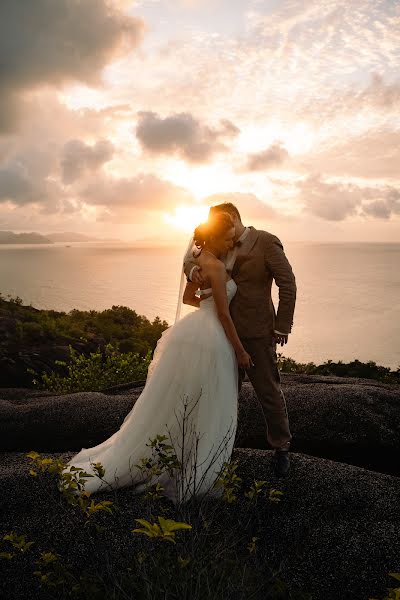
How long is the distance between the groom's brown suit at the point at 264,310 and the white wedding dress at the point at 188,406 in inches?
9.1

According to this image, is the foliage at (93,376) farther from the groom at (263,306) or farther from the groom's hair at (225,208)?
the groom's hair at (225,208)

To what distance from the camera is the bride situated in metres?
5.05

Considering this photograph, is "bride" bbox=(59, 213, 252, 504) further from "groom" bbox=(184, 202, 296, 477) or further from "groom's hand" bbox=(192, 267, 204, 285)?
"groom" bbox=(184, 202, 296, 477)

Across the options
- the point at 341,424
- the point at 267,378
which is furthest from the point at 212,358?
the point at 341,424

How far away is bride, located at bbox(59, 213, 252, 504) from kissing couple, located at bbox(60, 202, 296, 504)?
11 mm

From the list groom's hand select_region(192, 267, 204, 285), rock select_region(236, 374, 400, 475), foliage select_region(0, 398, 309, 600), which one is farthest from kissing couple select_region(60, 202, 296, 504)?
rock select_region(236, 374, 400, 475)

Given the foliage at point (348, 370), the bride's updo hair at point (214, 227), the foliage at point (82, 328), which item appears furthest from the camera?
the foliage at point (82, 328)

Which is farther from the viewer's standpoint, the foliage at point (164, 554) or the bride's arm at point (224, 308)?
the bride's arm at point (224, 308)

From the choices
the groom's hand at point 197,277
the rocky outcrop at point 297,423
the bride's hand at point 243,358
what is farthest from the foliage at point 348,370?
the groom's hand at point 197,277

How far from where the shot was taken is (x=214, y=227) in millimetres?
5051

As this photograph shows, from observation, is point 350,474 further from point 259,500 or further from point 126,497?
point 126,497

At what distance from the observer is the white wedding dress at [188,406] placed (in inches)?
200

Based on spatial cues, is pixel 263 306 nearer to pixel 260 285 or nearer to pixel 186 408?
pixel 260 285

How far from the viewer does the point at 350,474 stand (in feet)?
18.7
